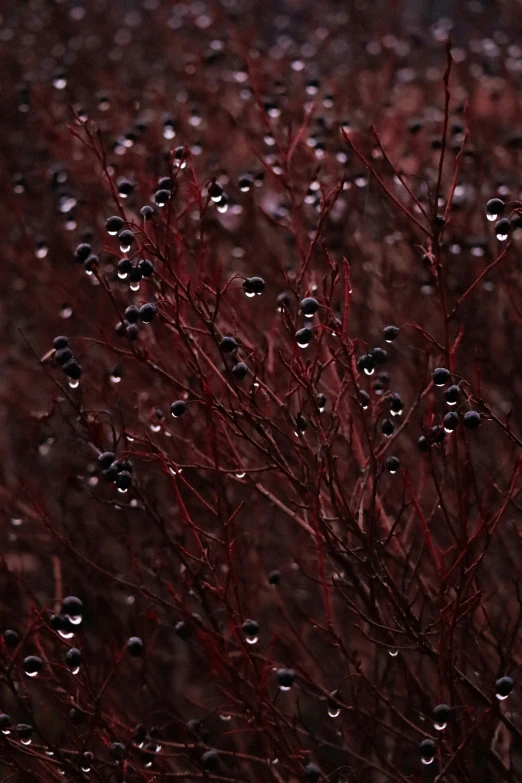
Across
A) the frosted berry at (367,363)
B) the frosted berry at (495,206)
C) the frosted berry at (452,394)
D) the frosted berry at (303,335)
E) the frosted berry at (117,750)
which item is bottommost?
the frosted berry at (117,750)

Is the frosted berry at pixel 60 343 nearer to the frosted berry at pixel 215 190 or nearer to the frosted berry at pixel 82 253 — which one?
the frosted berry at pixel 82 253

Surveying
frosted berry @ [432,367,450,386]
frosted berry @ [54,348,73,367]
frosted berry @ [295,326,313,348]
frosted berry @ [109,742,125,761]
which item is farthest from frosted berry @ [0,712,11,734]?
frosted berry @ [432,367,450,386]

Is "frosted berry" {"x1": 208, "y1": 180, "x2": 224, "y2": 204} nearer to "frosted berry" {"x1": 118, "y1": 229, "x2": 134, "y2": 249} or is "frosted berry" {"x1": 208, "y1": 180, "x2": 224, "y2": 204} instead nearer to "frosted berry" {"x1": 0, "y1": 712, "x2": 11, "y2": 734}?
"frosted berry" {"x1": 118, "y1": 229, "x2": 134, "y2": 249}

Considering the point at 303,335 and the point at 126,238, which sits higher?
the point at 126,238

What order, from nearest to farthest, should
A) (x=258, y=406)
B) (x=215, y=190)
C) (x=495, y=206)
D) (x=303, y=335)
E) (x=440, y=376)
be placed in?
(x=440, y=376)
(x=303, y=335)
(x=495, y=206)
(x=215, y=190)
(x=258, y=406)

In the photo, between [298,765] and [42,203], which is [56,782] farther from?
[42,203]

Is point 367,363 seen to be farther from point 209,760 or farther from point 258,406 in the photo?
point 209,760

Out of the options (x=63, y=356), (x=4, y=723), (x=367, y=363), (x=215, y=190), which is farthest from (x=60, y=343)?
(x=4, y=723)

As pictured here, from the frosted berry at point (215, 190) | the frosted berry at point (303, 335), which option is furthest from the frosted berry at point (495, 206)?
the frosted berry at point (215, 190)
